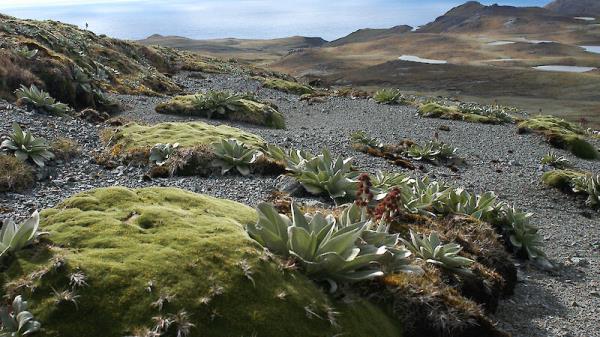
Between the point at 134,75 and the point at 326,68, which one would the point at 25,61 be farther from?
the point at 326,68

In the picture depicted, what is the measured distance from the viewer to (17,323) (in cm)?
510

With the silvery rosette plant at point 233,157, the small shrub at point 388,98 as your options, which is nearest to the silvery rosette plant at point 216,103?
the silvery rosette plant at point 233,157

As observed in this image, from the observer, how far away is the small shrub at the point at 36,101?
1881cm

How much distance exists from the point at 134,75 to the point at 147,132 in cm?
2565

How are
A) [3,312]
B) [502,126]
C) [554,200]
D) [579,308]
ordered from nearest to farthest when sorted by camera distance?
[3,312] → [579,308] → [554,200] → [502,126]

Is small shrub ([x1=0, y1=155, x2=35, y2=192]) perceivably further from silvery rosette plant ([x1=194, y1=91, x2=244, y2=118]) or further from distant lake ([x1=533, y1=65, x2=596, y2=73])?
distant lake ([x1=533, y1=65, x2=596, y2=73])

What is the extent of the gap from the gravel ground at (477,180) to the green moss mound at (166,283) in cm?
356

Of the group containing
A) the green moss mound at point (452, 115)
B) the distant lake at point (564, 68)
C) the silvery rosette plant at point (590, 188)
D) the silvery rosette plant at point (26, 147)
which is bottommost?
the distant lake at point (564, 68)

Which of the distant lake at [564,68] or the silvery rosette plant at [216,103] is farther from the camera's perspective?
the distant lake at [564,68]

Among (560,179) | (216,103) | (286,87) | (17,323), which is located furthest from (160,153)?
(286,87)

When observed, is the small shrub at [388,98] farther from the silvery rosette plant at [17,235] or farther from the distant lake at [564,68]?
the distant lake at [564,68]

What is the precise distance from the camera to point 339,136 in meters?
25.3

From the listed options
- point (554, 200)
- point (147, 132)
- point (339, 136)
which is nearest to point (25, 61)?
point (147, 132)

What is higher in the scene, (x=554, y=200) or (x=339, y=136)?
(x=339, y=136)
